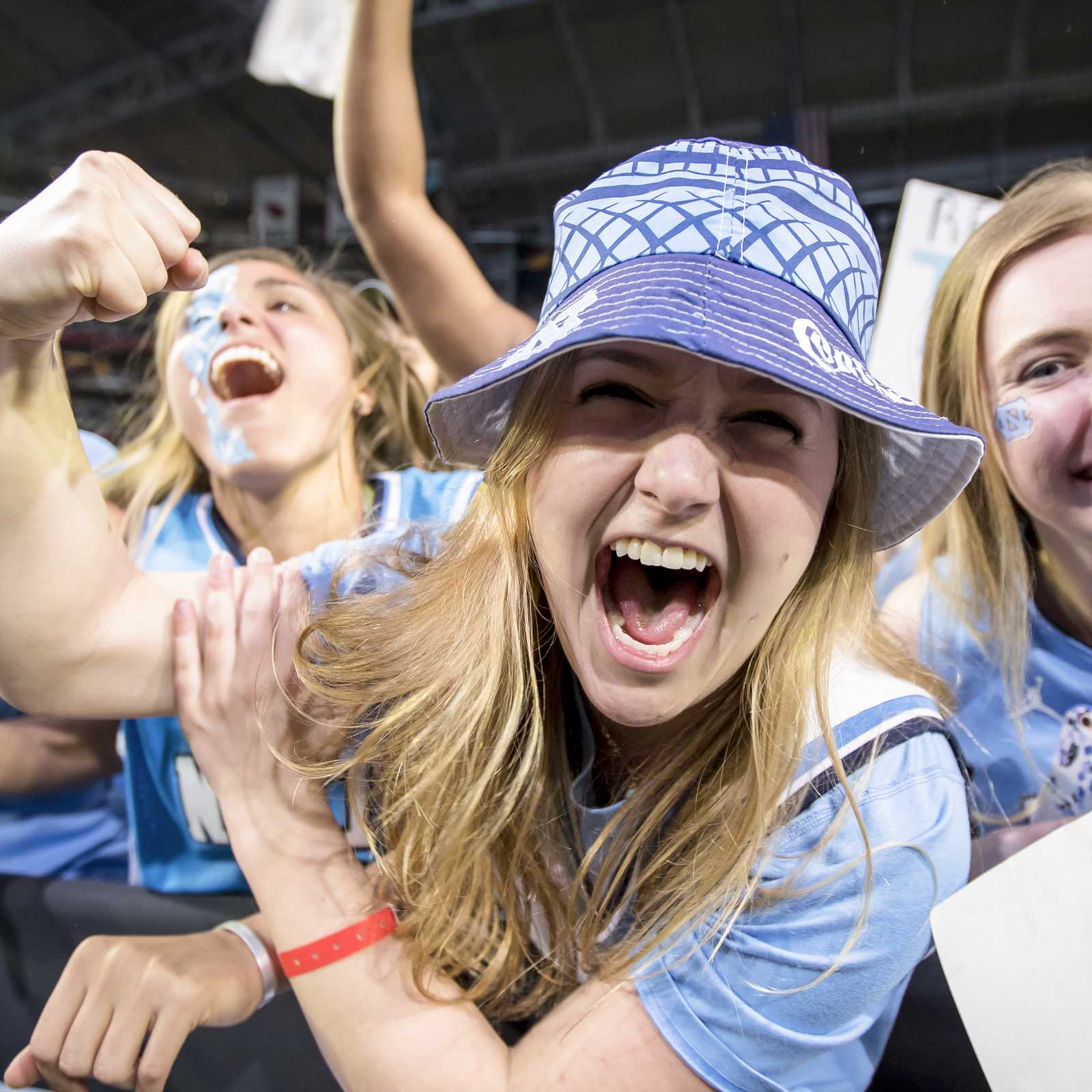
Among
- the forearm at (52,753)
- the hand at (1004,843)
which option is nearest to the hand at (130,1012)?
the forearm at (52,753)

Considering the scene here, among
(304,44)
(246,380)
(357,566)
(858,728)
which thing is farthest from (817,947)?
(304,44)

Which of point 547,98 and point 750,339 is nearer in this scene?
point 750,339

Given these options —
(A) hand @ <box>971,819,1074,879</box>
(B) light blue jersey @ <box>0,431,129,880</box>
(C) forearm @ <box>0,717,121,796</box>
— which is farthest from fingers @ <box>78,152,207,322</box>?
(A) hand @ <box>971,819,1074,879</box>

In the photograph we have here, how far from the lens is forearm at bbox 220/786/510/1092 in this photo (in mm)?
616

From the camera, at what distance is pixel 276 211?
87cm

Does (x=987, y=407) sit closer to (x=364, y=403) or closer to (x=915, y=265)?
(x=915, y=265)

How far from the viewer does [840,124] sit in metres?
0.80

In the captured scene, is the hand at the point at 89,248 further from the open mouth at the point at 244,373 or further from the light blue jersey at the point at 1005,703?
the light blue jersey at the point at 1005,703

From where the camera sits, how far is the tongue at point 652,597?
1.97 feet

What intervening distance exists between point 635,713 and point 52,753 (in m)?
0.72

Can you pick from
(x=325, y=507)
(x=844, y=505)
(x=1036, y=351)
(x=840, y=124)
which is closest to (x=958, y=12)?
(x=840, y=124)

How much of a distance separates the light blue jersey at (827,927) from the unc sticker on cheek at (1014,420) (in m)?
0.30

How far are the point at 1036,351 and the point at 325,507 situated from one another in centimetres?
72

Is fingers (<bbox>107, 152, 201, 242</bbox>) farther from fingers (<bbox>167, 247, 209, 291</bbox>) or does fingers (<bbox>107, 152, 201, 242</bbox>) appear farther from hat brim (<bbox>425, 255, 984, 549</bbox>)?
hat brim (<bbox>425, 255, 984, 549</bbox>)
